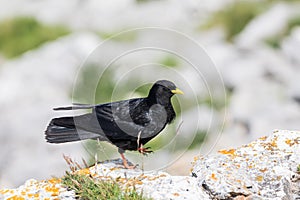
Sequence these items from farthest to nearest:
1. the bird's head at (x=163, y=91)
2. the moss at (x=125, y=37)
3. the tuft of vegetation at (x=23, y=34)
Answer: the tuft of vegetation at (x=23, y=34)
the moss at (x=125, y=37)
the bird's head at (x=163, y=91)

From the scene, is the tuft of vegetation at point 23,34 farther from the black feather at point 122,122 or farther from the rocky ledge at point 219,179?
the rocky ledge at point 219,179

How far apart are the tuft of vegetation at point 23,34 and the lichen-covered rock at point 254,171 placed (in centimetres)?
1411


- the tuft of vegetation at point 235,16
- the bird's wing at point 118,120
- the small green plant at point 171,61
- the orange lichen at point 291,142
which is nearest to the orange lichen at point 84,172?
the bird's wing at point 118,120

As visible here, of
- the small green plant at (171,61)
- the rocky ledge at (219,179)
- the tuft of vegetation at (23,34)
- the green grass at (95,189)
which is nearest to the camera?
the green grass at (95,189)

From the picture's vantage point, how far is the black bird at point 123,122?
25.4 ft

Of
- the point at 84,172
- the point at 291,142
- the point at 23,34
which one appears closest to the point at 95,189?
the point at 84,172

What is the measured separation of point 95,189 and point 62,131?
1216 millimetres

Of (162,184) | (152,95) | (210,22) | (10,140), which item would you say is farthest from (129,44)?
(162,184)

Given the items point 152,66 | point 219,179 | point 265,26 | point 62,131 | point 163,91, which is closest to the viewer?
point 219,179

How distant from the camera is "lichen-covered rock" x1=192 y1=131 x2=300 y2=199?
689cm

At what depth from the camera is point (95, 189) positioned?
6.76 metres


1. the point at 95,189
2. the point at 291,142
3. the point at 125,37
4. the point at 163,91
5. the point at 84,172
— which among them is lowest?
the point at 95,189

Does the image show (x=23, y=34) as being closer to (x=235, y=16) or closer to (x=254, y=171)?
(x=235, y=16)

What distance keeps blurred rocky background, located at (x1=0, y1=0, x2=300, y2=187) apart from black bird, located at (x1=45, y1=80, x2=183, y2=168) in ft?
8.83
